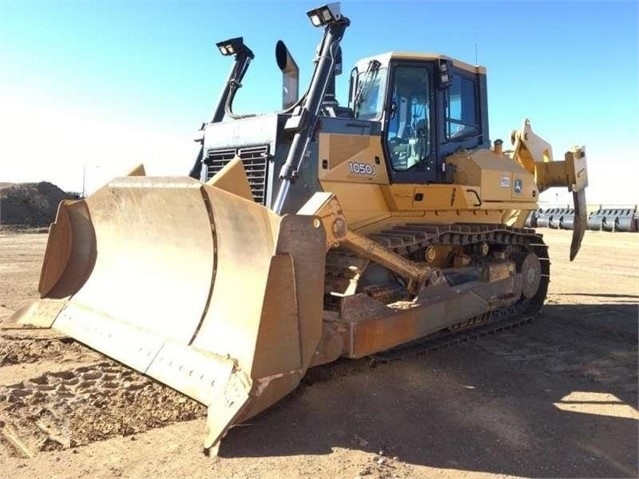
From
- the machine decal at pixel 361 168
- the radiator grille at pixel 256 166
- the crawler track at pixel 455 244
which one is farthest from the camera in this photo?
the machine decal at pixel 361 168

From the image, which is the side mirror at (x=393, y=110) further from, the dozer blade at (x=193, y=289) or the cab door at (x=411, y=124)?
the dozer blade at (x=193, y=289)

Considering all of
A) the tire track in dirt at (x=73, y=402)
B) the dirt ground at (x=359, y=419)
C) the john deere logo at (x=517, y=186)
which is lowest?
the dirt ground at (x=359, y=419)

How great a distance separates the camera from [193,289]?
4.91 meters

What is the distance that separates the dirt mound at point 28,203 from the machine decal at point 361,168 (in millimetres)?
26660

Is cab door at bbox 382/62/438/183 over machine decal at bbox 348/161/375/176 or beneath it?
over

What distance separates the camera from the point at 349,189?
576cm

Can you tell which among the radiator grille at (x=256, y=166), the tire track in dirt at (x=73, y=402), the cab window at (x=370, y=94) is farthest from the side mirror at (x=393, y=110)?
the tire track in dirt at (x=73, y=402)

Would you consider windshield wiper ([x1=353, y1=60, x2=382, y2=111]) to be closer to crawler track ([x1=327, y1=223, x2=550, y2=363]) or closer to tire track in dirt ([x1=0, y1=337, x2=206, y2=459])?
crawler track ([x1=327, y1=223, x2=550, y2=363])

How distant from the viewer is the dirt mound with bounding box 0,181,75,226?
28703 millimetres

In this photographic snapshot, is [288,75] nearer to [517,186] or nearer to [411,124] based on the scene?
[411,124]

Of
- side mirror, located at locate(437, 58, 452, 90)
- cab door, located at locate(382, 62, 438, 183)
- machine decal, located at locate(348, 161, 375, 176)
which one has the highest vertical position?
side mirror, located at locate(437, 58, 452, 90)

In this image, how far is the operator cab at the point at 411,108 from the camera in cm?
623

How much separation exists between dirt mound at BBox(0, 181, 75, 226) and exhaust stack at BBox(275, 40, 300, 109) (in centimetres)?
2598

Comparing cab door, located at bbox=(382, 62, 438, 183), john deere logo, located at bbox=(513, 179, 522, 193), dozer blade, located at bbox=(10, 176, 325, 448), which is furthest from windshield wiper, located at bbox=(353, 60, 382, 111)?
dozer blade, located at bbox=(10, 176, 325, 448)
